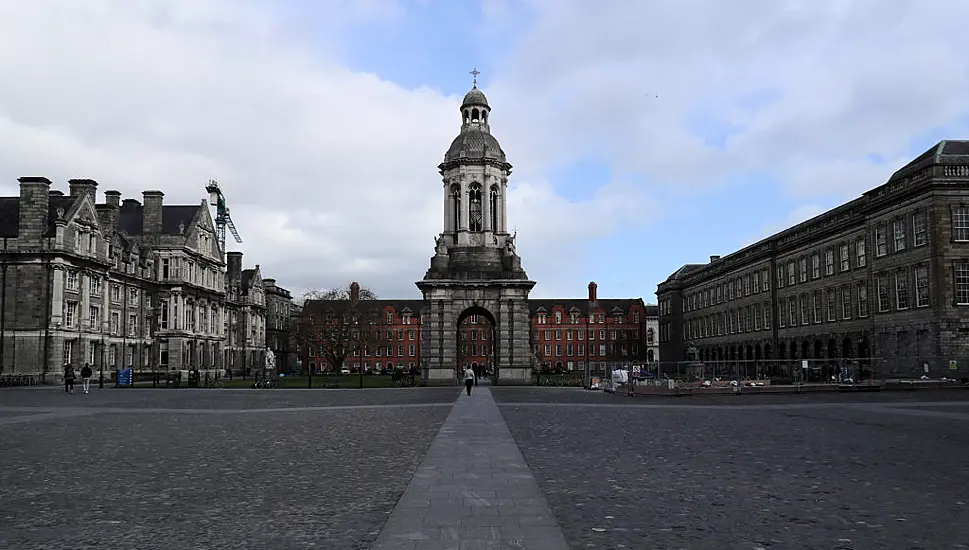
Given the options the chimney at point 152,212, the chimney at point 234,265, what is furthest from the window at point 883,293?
the chimney at point 234,265

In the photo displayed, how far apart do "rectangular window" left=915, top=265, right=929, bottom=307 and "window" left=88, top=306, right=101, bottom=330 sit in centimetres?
6284

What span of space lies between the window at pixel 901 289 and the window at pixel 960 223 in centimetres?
434

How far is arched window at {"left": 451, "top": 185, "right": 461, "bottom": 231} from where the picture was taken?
5869 centimetres

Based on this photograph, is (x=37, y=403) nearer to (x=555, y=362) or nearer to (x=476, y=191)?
(x=476, y=191)

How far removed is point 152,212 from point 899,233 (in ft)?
228

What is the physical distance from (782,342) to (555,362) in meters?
55.3

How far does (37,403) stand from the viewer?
33.3 m

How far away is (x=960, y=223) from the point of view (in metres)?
48.5

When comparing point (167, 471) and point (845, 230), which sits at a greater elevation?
point (845, 230)

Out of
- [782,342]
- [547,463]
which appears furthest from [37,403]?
[782,342]

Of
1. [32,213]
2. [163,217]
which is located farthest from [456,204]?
[163,217]

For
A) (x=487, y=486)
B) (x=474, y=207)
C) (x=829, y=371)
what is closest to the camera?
(x=487, y=486)

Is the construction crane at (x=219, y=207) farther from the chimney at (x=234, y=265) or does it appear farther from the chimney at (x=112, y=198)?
the chimney at (x=112, y=198)

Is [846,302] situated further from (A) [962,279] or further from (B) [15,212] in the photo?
(B) [15,212]
